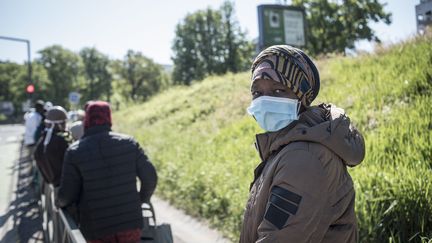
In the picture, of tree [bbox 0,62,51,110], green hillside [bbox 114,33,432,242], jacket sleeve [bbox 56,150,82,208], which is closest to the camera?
jacket sleeve [bbox 56,150,82,208]

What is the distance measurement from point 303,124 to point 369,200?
2.77 meters

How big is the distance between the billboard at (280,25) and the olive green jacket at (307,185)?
48.9 feet

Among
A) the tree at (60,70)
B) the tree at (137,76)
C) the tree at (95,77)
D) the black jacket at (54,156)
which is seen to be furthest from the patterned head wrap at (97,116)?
the tree at (95,77)

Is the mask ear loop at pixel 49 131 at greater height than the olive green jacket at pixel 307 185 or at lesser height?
greater

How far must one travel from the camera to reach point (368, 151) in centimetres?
510

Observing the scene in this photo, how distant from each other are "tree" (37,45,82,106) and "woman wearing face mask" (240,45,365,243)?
74.0m

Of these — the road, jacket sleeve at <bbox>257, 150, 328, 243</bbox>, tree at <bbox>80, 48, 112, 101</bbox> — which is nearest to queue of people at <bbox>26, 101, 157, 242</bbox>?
jacket sleeve at <bbox>257, 150, 328, 243</bbox>

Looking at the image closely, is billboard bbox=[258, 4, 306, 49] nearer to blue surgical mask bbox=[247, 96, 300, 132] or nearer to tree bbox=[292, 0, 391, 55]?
blue surgical mask bbox=[247, 96, 300, 132]

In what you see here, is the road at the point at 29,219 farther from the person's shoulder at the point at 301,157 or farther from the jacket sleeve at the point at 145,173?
the person's shoulder at the point at 301,157

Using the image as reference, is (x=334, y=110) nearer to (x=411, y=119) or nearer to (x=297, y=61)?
(x=297, y=61)

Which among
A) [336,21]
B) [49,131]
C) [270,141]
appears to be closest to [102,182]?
[270,141]

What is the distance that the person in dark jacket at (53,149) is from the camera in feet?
15.9

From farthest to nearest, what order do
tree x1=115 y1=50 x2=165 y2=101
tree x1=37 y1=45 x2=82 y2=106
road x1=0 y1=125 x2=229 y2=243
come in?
tree x1=37 y1=45 x2=82 y2=106 < tree x1=115 y1=50 x2=165 y2=101 < road x1=0 y1=125 x2=229 y2=243

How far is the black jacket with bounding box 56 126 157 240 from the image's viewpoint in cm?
308
